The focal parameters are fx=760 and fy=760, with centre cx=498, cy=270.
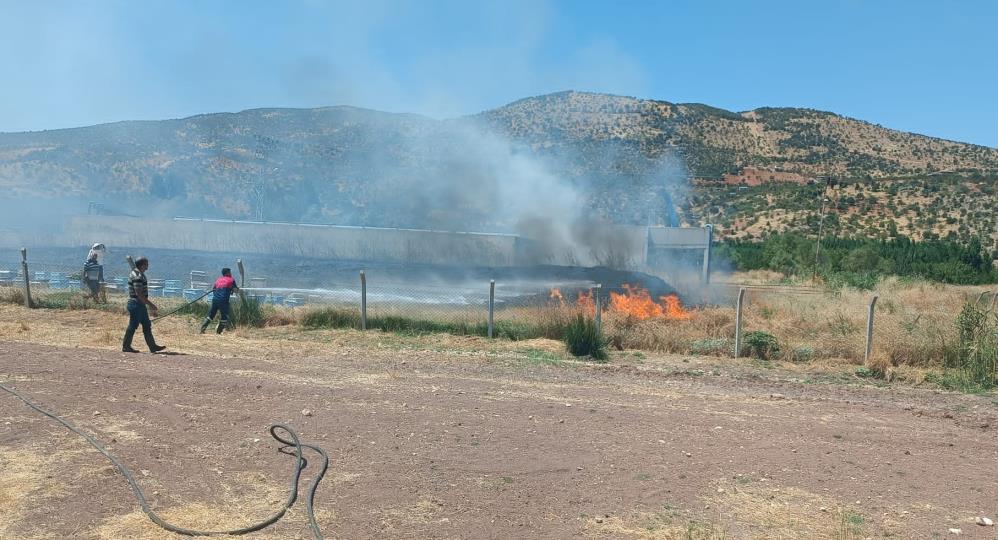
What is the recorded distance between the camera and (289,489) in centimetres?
605

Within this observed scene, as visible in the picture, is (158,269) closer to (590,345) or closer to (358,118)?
(590,345)

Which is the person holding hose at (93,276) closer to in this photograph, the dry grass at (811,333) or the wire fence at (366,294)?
the wire fence at (366,294)

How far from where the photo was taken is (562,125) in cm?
7181

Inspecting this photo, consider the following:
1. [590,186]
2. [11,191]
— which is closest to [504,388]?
[590,186]

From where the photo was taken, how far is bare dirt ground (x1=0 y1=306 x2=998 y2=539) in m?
5.61

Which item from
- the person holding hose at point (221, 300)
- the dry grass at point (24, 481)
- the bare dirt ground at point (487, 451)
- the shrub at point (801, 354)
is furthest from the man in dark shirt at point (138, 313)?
the shrub at point (801, 354)

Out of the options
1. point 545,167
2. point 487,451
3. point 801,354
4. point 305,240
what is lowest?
point 801,354

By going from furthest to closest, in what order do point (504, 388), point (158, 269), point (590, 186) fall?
point (590, 186)
point (158, 269)
point (504, 388)

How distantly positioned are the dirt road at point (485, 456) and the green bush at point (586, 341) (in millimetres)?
2830

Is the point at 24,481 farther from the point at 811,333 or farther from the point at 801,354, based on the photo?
the point at 811,333

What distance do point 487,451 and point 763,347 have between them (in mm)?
8697

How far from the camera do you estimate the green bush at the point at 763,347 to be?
46.4 feet

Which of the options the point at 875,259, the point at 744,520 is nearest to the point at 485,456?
the point at 744,520

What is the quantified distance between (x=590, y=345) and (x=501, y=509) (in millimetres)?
8222
